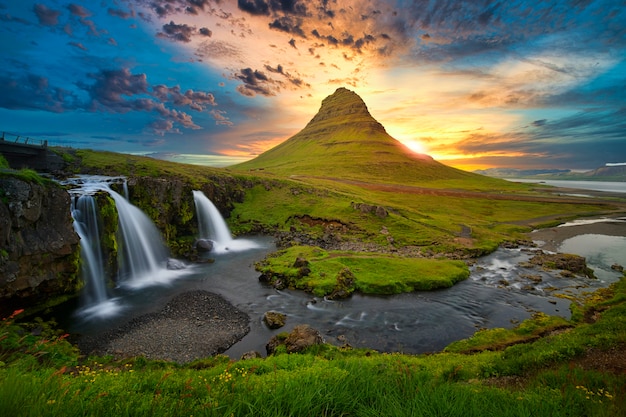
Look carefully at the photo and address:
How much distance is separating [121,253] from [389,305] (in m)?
33.3

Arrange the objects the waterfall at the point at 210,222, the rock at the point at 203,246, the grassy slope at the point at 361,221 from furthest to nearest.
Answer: the waterfall at the point at 210,222
the grassy slope at the point at 361,221
the rock at the point at 203,246

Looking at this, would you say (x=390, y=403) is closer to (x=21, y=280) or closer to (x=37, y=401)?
(x=37, y=401)

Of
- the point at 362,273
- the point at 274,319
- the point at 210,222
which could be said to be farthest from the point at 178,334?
the point at 210,222

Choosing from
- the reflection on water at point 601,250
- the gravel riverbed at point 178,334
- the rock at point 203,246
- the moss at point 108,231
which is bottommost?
the gravel riverbed at point 178,334

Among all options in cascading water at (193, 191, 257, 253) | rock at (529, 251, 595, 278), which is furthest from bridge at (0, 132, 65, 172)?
rock at (529, 251, 595, 278)

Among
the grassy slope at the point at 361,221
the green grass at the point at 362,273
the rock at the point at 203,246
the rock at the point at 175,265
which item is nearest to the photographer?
the green grass at the point at 362,273

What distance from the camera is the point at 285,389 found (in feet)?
20.1

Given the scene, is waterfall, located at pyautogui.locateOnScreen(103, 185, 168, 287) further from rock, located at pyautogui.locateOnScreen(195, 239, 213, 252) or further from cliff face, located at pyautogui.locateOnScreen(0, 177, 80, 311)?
cliff face, located at pyautogui.locateOnScreen(0, 177, 80, 311)

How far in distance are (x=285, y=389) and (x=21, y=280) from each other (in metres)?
29.1

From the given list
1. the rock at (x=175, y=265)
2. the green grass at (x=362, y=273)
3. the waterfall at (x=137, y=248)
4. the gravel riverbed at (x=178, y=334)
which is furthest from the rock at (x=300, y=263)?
the waterfall at (x=137, y=248)

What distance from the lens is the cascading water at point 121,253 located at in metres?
30.1

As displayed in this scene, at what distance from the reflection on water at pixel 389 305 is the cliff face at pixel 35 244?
16.3 ft

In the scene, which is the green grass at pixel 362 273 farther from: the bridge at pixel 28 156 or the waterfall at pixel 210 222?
the bridge at pixel 28 156

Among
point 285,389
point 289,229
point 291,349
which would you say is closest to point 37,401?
point 285,389
